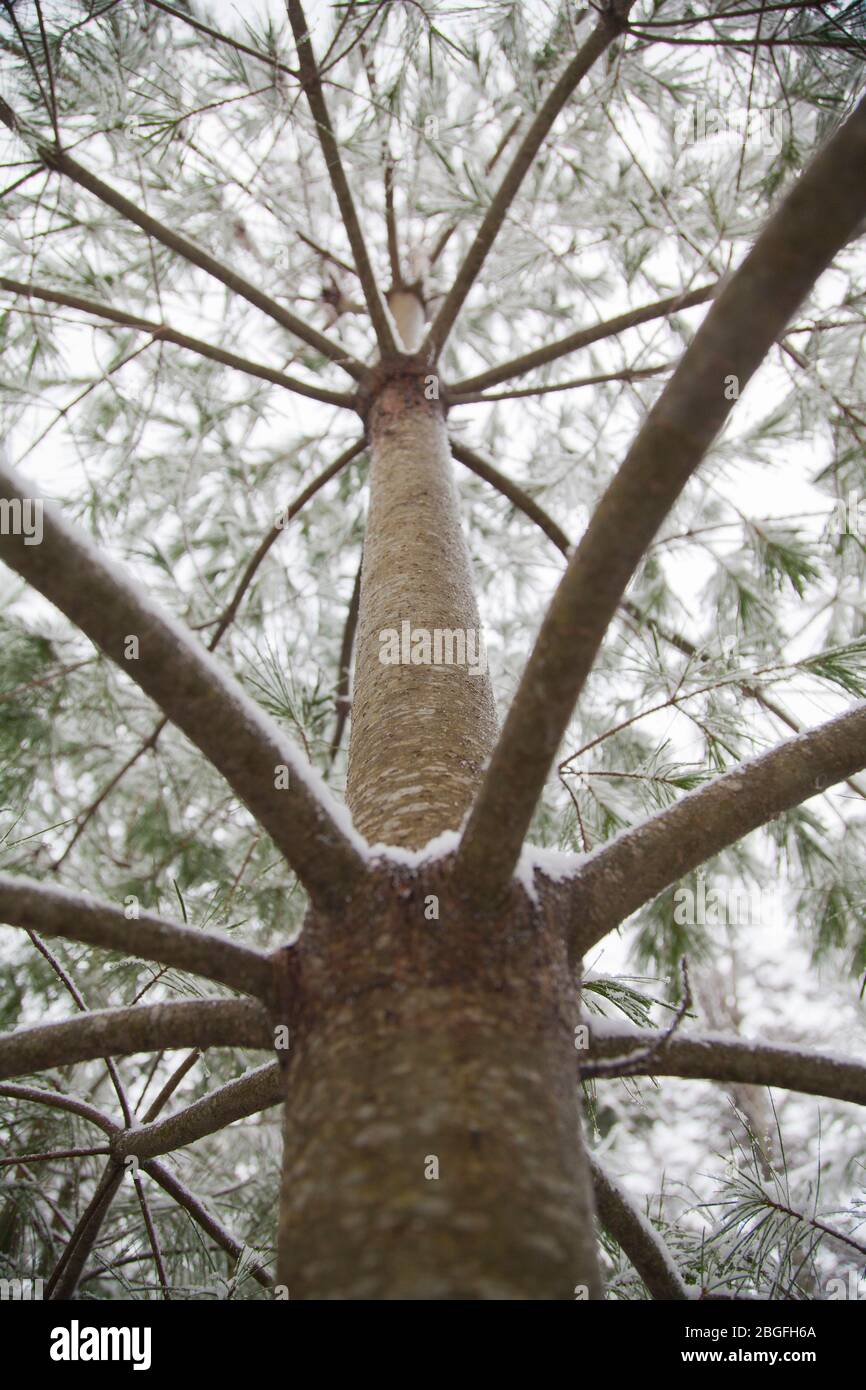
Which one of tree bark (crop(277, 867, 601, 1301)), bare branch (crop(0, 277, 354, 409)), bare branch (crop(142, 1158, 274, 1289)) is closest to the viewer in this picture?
tree bark (crop(277, 867, 601, 1301))

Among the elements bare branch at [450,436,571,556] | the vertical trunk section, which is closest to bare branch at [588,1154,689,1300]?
the vertical trunk section

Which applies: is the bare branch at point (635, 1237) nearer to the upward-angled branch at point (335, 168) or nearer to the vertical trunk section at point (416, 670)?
the vertical trunk section at point (416, 670)

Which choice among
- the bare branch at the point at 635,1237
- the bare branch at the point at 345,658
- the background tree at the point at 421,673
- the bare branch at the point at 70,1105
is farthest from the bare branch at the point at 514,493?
the bare branch at the point at 70,1105

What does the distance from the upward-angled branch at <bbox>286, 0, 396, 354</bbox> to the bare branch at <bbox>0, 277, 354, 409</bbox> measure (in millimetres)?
231

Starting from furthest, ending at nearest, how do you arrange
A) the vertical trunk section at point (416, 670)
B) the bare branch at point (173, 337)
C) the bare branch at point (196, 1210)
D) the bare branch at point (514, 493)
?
1. the bare branch at point (514, 493)
2. the bare branch at point (173, 337)
3. the bare branch at point (196, 1210)
4. the vertical trunk section at point (416, 670)

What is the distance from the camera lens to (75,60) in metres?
2.24

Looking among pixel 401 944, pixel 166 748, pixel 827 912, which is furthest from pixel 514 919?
pixel 166 748

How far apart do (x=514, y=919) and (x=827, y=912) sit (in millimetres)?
2053

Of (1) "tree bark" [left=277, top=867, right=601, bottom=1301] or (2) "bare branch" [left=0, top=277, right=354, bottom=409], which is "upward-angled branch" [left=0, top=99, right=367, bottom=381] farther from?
(1) "tree bark" [left=277, top=867, right=601, bottom=1301]

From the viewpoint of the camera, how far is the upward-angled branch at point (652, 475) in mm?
676

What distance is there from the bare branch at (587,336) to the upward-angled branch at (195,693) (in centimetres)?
189

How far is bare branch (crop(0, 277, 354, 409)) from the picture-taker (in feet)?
7.22

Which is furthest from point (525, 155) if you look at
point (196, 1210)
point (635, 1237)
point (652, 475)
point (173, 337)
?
point (196, 1210)

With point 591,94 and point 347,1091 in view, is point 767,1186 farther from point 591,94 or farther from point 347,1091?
point 591,94
